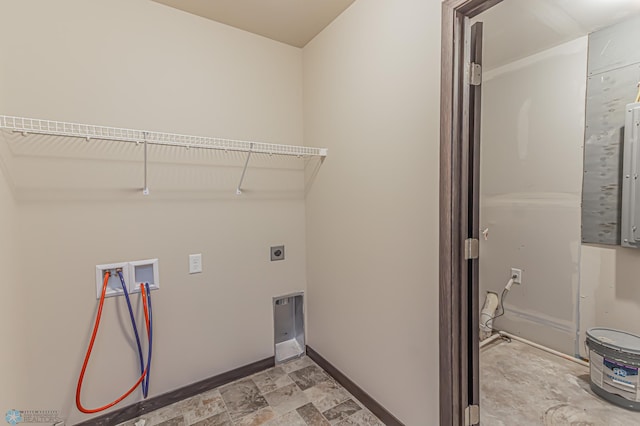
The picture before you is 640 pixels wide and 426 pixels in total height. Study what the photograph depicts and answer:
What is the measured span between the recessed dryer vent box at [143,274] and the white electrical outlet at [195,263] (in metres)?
0.20

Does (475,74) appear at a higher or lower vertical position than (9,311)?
higher

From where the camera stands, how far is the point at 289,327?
2.47 m

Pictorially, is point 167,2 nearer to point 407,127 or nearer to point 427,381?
point 407,127

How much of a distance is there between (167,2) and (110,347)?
210 centimetres

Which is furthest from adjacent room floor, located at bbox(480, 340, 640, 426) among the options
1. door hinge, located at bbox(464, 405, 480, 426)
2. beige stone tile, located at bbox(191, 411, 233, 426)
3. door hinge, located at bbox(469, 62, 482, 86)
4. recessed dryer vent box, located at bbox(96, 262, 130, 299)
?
recessed dryer vent box, located at bbox(96, 262, 130, 299)

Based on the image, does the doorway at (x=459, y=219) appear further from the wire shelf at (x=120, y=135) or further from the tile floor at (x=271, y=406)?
the wire shelf at (x=120, y=135)

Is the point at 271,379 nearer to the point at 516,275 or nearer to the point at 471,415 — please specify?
the point at 471,415

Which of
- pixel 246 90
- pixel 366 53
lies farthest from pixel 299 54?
pixel 366 53

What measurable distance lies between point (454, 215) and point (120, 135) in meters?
1.74

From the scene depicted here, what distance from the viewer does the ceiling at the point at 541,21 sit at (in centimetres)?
187

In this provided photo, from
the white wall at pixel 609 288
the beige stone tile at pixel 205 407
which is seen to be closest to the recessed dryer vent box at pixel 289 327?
the beige stone tile at pixel 205 407

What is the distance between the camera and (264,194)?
222 cm

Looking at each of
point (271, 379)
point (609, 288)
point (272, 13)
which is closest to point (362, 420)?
point (271, 379)

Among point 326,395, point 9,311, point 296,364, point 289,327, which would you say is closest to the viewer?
point 9,311
